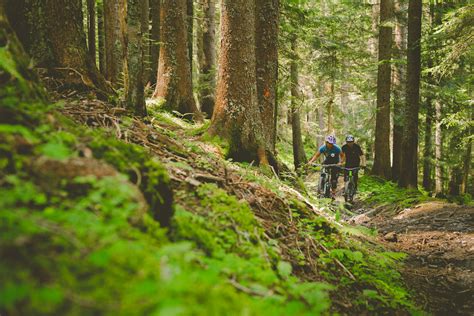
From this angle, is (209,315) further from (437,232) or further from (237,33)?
(437,232)

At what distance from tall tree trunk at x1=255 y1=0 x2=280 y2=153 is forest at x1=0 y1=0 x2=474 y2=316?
0.03 metres

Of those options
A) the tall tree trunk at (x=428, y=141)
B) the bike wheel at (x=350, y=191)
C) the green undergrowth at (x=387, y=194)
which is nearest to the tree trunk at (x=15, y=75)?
the green undergrowth at (x=387, y=194)

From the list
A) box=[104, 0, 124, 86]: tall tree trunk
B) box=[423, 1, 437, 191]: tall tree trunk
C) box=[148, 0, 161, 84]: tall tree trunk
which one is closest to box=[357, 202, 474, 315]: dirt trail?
box=[423, 1, 437, 191]: tall tree trunk

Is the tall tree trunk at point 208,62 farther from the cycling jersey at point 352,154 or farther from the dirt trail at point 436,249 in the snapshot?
the dirt trail at point 436,249

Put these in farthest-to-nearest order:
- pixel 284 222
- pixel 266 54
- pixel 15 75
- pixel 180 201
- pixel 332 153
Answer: pixel 332 153
pixel 266 54
pixel 284 222
pixel 180 201
pixel 15 75

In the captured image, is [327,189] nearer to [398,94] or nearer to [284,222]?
[284,222]

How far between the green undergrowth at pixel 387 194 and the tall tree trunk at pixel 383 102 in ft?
2.91

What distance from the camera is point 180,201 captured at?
3.50m

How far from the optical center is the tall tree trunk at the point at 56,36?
563 centimetres

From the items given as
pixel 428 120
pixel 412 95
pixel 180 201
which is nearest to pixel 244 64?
pixel 180 201

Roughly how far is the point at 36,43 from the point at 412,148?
1115 centimetres

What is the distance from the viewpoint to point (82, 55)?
6.18 m

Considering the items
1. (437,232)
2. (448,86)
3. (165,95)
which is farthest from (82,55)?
(448,86)

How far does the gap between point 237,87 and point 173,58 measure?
4.66 meters
